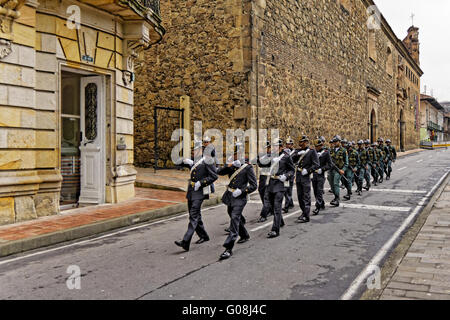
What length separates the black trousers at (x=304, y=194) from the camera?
8.26 metres

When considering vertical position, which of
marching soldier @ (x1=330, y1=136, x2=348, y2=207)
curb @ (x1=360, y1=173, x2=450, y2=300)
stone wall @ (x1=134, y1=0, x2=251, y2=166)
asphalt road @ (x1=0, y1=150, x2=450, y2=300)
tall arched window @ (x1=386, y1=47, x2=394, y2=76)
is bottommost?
asphalt road @ (x1=0, y1=150, x2=450, y2=300)

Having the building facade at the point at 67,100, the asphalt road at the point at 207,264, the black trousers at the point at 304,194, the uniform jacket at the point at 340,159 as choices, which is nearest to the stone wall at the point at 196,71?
the building facade at the point at 67,100

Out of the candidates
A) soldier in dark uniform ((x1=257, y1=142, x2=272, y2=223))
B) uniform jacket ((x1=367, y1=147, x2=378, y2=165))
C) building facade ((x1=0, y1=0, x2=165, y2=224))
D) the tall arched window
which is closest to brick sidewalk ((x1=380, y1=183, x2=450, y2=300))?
soldier in dark uniform ((x1=257, y1=142, x2=272, y2=223))

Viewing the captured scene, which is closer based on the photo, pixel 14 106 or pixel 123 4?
pixel 14 106

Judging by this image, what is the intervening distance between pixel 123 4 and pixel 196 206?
17.9ft

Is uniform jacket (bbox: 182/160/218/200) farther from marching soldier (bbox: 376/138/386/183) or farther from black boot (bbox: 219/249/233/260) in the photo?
marching soldier (bbox: 376/138/386/183)

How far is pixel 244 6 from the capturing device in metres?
15.2

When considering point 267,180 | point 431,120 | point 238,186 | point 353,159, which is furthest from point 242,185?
point 431,120

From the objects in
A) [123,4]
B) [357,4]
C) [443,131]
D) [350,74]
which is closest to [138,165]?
[123,4]

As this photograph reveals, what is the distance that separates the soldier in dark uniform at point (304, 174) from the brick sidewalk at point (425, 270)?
221 cm

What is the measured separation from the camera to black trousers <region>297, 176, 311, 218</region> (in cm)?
826

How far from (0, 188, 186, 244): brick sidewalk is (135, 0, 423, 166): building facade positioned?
5.51 meters

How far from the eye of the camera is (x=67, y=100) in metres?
10.4
